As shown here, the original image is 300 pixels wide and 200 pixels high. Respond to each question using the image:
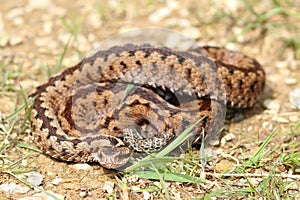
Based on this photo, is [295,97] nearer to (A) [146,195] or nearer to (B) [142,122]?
(B) [142,122]

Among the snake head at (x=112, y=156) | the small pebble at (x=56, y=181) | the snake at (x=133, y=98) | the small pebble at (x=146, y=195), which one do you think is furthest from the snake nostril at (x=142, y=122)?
the small pebble at (x=56, y=181)

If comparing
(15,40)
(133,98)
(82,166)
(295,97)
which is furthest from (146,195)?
(15,40)

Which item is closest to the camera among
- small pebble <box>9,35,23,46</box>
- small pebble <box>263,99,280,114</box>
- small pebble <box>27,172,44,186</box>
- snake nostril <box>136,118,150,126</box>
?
small pebble <box>27,172,44,186</box>

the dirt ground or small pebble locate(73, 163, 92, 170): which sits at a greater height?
the dirt ground

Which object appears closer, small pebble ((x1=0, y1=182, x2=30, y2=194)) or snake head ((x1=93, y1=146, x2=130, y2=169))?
small pebble ((x1=0, y1=182, x2=30, y2=194))

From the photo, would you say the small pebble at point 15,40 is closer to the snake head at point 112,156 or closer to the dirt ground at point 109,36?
the dirt ground at point 109,36

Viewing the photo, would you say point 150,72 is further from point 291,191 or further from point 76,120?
point 291,191

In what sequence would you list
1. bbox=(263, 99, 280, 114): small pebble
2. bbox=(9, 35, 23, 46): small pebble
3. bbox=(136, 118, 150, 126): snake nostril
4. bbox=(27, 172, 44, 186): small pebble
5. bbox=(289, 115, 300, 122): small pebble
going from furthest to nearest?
bbox=(9, 35, 23, 46): small pebble
bbox=(263, 99, 280, 114): small pebble
bbox=(289, 115, 300, 122): small pebble
bbox=(136, 118, 150, 126): snake nostril
bbox=(27, 172, 44, 186): small pebble

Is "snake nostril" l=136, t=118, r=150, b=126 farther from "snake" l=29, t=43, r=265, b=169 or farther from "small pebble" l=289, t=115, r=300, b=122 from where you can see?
"small pebble" l=289, t=115, r=300, b=122

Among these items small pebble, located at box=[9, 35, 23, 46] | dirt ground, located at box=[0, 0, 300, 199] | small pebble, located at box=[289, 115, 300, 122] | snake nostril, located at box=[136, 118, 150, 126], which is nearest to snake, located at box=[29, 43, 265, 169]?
snake nostril, located at box=[136, 118, 150, 126]
